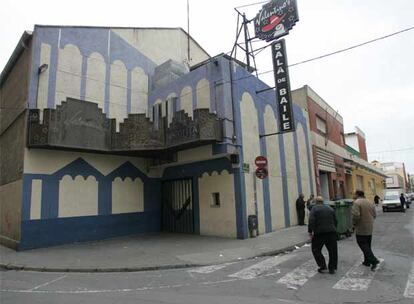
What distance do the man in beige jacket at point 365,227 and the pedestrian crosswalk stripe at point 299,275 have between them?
4.07ft

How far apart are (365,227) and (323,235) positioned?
3.76 ft

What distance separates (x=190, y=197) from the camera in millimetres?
15672

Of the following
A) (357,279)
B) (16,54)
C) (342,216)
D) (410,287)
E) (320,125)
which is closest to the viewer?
(410,287)

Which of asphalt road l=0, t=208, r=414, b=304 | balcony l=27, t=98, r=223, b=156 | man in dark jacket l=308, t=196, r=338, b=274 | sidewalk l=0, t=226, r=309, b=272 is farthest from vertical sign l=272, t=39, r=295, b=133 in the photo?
man in dark jacket l=308, t=196, r=338, b=274

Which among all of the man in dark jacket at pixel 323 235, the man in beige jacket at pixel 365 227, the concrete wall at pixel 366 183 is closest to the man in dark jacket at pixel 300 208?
the man in beige jacket at pixel 365 227

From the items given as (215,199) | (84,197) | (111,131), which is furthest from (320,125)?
(84,197)

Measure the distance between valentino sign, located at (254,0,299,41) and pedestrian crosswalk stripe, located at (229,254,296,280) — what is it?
1261cm

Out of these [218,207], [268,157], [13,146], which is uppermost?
[13,146]

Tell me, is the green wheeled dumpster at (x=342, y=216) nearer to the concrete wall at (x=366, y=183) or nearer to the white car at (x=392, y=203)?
the concrete wall at (x=366, y=183)

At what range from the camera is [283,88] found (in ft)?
49.3

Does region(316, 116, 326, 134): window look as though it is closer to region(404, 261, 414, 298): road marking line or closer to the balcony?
the balcony

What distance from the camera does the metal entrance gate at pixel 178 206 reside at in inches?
618

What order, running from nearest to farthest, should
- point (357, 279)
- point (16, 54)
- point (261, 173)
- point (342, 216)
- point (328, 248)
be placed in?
point (357, 279) → point (328, 248) → point (261, 173) → point (342, 216) → point (16, 54)

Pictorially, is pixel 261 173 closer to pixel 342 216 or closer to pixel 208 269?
pixel 342 216
